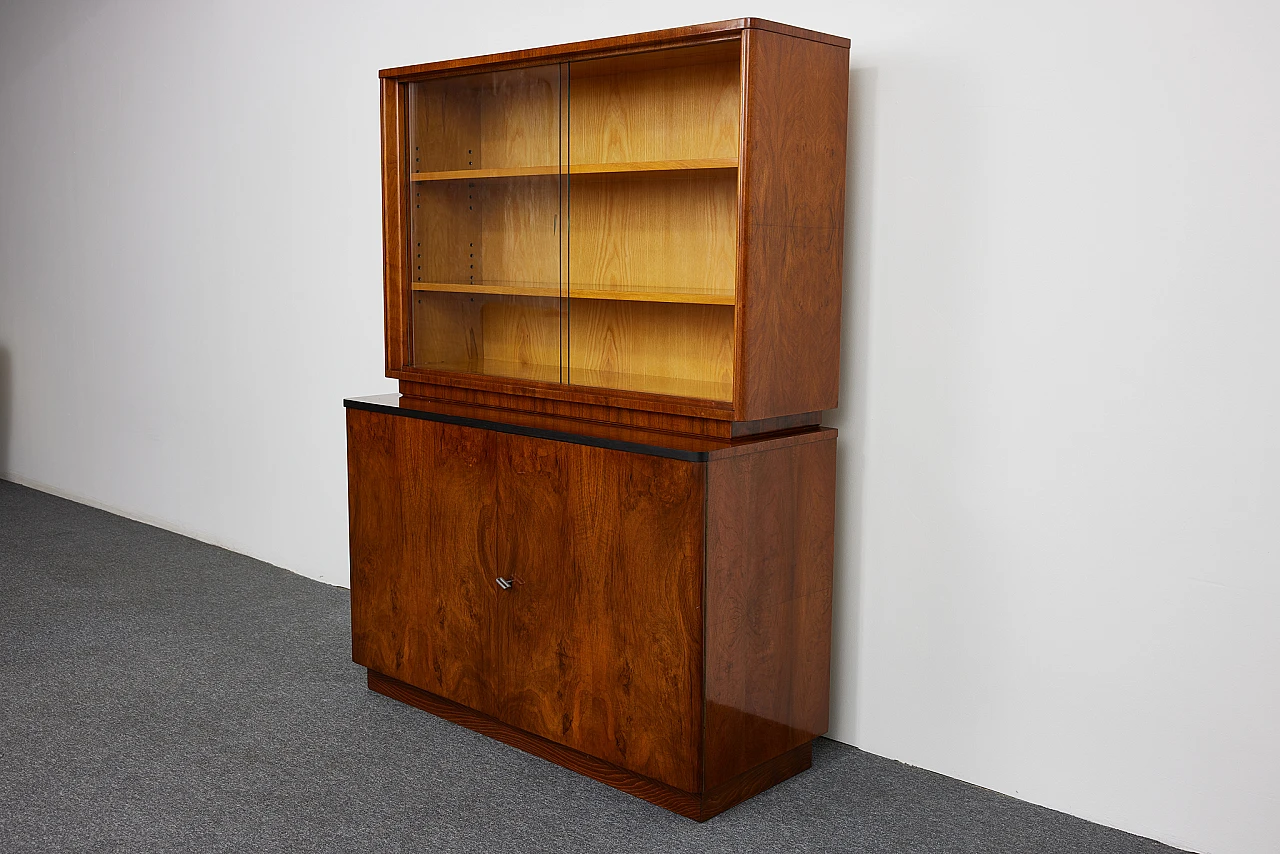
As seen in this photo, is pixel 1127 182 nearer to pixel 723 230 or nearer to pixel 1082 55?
pixel 1082 55

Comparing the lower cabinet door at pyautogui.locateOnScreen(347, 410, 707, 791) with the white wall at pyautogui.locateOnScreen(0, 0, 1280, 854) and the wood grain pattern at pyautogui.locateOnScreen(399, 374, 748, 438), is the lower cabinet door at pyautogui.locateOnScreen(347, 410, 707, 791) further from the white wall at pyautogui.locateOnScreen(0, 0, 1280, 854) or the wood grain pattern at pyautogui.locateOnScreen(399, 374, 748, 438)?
the white wall at pyautogui.locateOnScreen(0, 0, 1280, 854)

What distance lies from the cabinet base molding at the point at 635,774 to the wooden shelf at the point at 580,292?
3.62 feet

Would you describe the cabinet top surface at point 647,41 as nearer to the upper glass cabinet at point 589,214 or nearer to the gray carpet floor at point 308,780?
the upper glass cabinet at point 589,214

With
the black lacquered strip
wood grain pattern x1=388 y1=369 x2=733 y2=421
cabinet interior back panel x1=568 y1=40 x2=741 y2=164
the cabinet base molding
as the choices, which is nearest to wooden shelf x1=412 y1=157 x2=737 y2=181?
cabinet interior back panel x1=568 y1=40 x2=741 y2=164

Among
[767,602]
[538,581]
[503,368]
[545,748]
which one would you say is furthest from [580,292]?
[545,748]

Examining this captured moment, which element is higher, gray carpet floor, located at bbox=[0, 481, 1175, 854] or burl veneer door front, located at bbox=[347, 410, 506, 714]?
burl veneer door front, located at bbox=[347, 410, 506, 714]

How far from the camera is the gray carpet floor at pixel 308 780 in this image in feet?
8.30

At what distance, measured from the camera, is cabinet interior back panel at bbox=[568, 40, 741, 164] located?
9.12ft

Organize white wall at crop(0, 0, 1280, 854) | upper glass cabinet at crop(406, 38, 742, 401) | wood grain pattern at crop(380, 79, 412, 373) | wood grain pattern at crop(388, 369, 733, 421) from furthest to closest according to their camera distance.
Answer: wood grain pattern at crop(380, 79, 412, 373), upper glass cabinet at crop(406, 38, 742, 401), wood grain pattern at crop(388, 369, 733, 421), white wall at crop(0, 0, 1280, 854)

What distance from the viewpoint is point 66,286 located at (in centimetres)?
582

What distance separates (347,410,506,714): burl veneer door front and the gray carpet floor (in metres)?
0.16

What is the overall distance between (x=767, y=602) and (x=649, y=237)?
100 centimetres

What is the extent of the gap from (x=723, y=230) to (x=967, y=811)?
1.48 m

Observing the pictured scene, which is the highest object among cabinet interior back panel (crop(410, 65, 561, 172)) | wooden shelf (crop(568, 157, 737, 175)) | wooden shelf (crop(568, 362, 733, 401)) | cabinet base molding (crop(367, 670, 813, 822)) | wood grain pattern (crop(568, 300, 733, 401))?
cabinet interior back panel (crop(410, 65, 561, 172))
